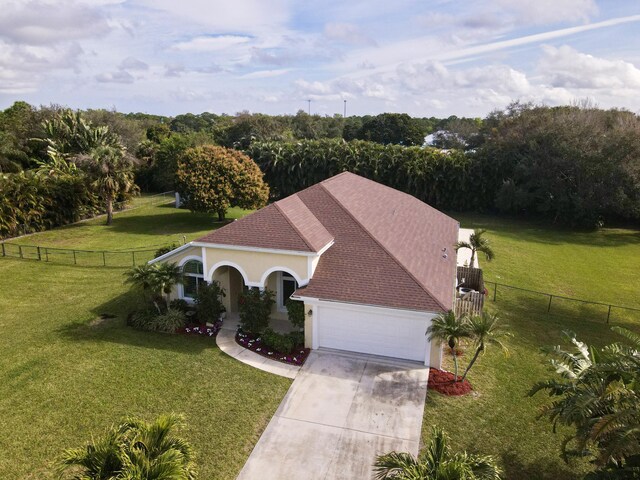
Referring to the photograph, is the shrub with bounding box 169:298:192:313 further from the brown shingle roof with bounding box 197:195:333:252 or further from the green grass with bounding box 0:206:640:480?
the brown shingle roof with bounding box 197:195:333:252

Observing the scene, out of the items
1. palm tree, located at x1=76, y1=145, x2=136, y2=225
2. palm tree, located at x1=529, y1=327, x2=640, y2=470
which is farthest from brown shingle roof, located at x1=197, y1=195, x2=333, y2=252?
palm tree, located at x1=76, y1=145, x2=136, y2=225

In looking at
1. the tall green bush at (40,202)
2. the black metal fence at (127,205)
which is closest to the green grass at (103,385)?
the tall green bush at (40,202)

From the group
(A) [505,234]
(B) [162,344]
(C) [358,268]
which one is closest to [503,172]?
(A) [505,234]

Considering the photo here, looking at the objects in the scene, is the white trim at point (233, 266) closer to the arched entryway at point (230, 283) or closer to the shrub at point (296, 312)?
the arched entryway at point (230, 283)

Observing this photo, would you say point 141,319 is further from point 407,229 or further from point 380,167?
point 380,167

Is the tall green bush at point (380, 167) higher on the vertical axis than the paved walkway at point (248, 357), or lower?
higher

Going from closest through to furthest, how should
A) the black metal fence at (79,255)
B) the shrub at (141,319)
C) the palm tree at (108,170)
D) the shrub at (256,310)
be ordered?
the shrub at (256,310), the shrub at (141,319), the black metal fence at (79,255), the palm tree at (108,170)

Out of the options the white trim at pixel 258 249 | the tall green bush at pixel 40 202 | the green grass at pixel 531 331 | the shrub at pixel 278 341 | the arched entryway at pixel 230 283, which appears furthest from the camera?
the tall green bush at pixel 40 202
